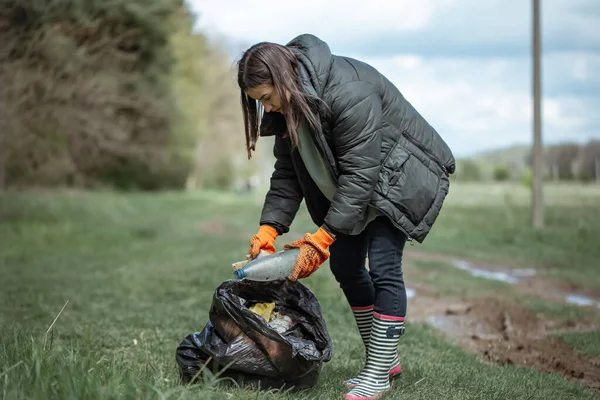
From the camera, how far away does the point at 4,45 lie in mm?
13109

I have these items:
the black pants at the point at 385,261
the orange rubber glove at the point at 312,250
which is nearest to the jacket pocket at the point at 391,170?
the black pants at the point at 385,261

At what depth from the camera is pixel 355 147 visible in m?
3.55

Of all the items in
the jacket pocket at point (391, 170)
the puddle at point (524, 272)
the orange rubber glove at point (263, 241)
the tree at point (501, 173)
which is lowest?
the puddle at point (524, 272)

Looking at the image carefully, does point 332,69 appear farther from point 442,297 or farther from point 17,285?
point 17,285

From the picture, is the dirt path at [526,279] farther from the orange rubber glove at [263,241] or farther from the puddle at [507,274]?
the orange rubber glove at [263,241]

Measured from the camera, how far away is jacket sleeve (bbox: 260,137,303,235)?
4.07 metres

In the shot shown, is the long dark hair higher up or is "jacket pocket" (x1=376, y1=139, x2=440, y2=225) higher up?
the long dark hair

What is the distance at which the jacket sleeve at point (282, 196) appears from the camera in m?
4.07

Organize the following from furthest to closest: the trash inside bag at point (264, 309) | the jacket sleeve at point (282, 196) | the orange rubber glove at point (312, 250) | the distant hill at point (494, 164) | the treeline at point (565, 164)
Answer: the distant hill at point (494, 164), the treeline at point (565, 164), the jacket sleeve at point (282, 196), the trash inside bag at point (264, 309), the orange rubber glove at point (312, 250)

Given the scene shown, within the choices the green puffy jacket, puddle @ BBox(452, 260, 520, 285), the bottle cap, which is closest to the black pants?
the green puffy jacket

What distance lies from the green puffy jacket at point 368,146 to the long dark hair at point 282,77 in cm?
6

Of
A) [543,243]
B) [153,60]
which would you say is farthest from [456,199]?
[153,60]

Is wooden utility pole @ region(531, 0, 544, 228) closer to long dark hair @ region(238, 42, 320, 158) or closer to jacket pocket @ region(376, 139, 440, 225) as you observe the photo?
jacket pocket @ region(376, 139, 440, 225)

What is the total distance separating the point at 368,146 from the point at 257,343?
1111mm
